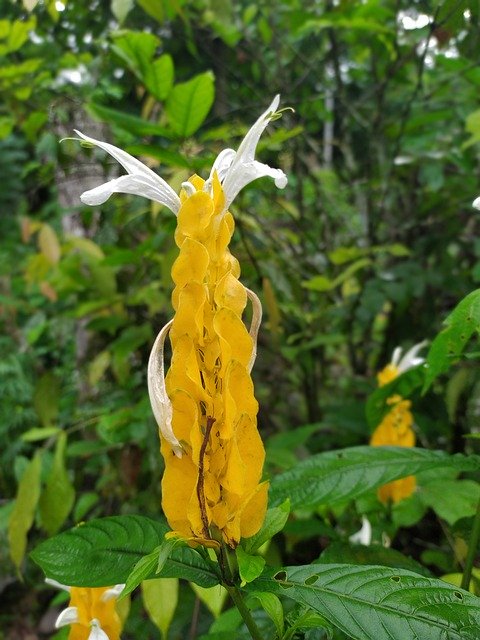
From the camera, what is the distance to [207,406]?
1.69 ft

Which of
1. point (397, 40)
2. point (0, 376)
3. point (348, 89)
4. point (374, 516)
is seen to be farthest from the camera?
point (0, 376)

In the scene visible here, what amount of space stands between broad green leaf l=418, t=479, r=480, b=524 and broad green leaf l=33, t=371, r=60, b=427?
1026mm

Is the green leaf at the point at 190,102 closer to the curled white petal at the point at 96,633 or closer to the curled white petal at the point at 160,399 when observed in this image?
the curled white petal at the point at 160,399

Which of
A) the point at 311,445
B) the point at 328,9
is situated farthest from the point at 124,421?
the point at 328,9

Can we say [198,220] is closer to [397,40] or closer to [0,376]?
[397,40]

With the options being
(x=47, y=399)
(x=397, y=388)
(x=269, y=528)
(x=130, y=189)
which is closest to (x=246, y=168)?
(x=130, y=189)

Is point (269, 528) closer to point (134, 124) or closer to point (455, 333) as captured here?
point (455, 333)

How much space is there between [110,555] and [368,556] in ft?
1.25

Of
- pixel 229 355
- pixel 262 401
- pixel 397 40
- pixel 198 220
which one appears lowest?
pixel 262 401

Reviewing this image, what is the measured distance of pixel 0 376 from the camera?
2994 millimetres

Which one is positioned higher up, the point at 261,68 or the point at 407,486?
the point at 261,68

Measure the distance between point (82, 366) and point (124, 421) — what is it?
0.76 m

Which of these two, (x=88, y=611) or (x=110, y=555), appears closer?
(x=110, y=555)

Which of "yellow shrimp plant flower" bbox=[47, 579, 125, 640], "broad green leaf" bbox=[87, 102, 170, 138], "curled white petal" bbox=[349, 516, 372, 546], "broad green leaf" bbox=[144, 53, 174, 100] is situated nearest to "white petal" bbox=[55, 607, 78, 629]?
"yellow shrimp plant flower" bbox=[47, 579, 125, 640]
